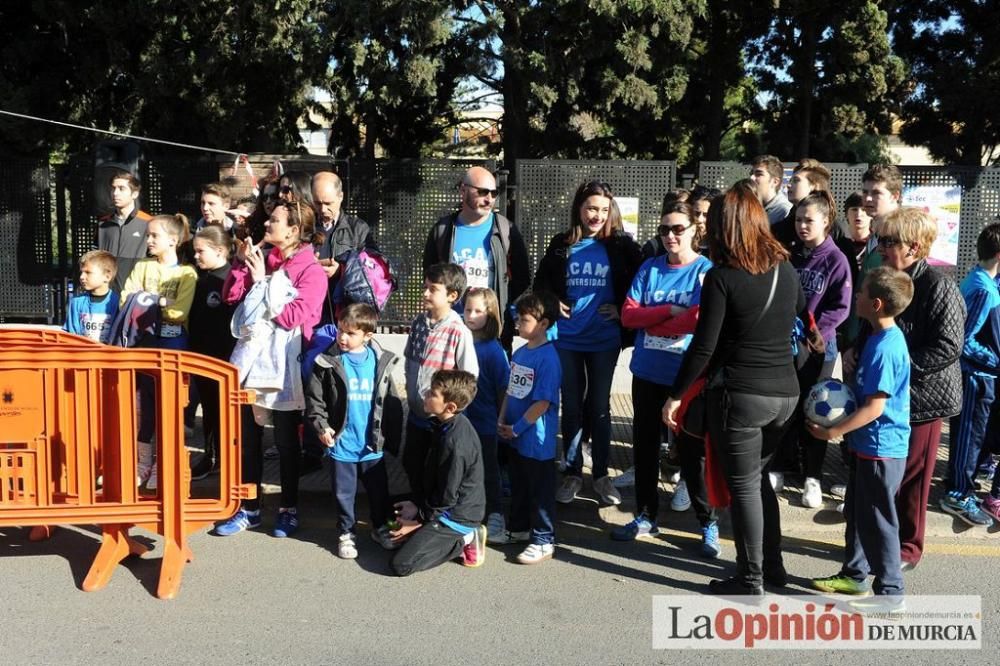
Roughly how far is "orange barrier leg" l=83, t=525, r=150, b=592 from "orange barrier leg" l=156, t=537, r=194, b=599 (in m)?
0.22

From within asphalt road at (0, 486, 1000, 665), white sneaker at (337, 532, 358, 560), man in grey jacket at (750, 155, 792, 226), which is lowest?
asphalt road at (0, 486, 1000, 665)

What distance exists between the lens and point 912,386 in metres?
4.84

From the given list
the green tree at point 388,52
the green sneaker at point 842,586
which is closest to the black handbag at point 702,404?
the green sneaker at point 842,586

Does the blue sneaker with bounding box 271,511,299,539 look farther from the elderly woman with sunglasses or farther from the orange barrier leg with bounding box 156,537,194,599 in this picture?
the elderly woman with sunglasses

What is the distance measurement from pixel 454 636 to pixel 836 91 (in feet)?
54.5

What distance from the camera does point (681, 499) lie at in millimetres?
5809

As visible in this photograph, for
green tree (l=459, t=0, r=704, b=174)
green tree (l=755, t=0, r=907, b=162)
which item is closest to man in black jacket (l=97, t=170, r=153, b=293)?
green tree (l=459, t=0, r=704, b=174)

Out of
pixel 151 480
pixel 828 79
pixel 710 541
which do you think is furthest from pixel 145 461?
pixel 828 79

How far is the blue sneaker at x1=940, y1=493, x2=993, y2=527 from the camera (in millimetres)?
5637

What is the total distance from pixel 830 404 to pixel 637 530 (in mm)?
1443

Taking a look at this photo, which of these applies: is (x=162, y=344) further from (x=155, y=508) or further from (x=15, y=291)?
(x=15, y=291)

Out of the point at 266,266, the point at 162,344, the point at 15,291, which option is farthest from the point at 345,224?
the point at 15,291

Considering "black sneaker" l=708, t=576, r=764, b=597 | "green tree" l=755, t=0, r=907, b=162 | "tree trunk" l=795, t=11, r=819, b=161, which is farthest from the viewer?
"tree trunk" l=795, t=11, r=819, b=161

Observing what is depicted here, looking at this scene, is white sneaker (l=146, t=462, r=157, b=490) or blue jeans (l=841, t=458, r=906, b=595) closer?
blue jeans (l=841, t=458, r=906, b=595)
